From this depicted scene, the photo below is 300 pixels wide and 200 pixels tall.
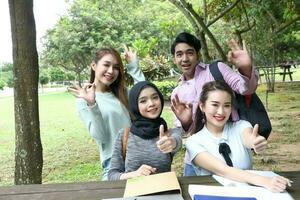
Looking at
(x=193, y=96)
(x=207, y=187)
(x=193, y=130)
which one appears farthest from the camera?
(x=193, y=96)

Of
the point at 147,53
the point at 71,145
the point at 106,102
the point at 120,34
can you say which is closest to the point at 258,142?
the point at 106,102

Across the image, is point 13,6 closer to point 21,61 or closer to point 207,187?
point 21,61

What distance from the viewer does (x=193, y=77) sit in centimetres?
231

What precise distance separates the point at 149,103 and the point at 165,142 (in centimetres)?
28

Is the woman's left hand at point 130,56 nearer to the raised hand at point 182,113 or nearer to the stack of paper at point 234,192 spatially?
the raised hand at point 182,113

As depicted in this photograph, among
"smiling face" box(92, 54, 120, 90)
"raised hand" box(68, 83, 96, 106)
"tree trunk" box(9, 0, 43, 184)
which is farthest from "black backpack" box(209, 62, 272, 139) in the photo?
"tree trunk" box(9, 0, 43, 184)

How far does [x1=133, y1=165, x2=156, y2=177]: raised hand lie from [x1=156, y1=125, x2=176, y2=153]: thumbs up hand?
0.10 meters

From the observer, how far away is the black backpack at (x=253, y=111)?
2.05 meters

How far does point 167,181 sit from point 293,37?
14965mm

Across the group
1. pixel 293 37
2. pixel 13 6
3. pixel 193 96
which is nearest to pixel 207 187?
pixel 193 96

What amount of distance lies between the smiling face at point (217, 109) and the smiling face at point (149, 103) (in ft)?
0.83

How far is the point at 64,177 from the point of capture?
5.30 metres

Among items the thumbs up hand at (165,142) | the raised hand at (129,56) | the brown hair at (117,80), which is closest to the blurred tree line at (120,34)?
the raised hand at (129,56)

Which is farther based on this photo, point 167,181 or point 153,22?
point 153,22
